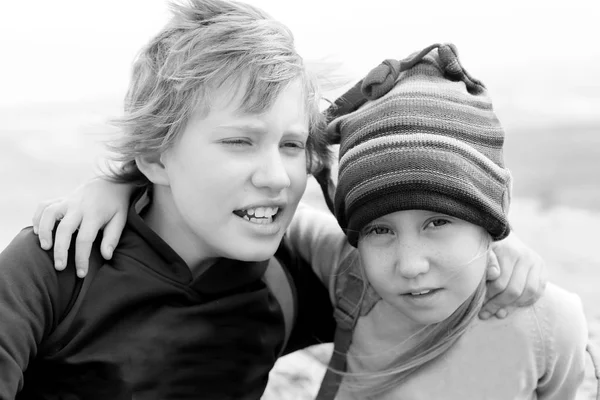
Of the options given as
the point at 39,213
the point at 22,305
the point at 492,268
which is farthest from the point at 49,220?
the point at 492,268

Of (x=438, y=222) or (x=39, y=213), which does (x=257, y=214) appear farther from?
(x=39, y=213)

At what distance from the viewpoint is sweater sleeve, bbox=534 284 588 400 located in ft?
4.87

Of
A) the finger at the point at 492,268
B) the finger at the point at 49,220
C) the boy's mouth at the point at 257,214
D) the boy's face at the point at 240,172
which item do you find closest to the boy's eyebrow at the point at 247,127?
the boy's face at the point at 240,172

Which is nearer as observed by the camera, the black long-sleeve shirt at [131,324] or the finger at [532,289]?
the black long-sleeve shirt at [131,324]

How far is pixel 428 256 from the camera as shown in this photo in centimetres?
133

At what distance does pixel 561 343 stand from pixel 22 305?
995 millimetres

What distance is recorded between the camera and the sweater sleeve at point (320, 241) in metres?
1.67

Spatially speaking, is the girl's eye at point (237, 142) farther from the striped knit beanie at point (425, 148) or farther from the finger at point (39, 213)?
the finger at point (39, 213)

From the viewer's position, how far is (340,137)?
150 cm

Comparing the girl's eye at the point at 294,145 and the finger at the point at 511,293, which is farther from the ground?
the girl's eye at the point at 294,145

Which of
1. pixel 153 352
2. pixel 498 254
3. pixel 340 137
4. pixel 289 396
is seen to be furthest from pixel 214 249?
pixel 289 396

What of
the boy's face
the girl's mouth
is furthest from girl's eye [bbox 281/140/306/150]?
the girl's mouth

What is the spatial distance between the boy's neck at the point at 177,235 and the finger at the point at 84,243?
4.9 inches

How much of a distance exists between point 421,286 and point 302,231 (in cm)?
47
